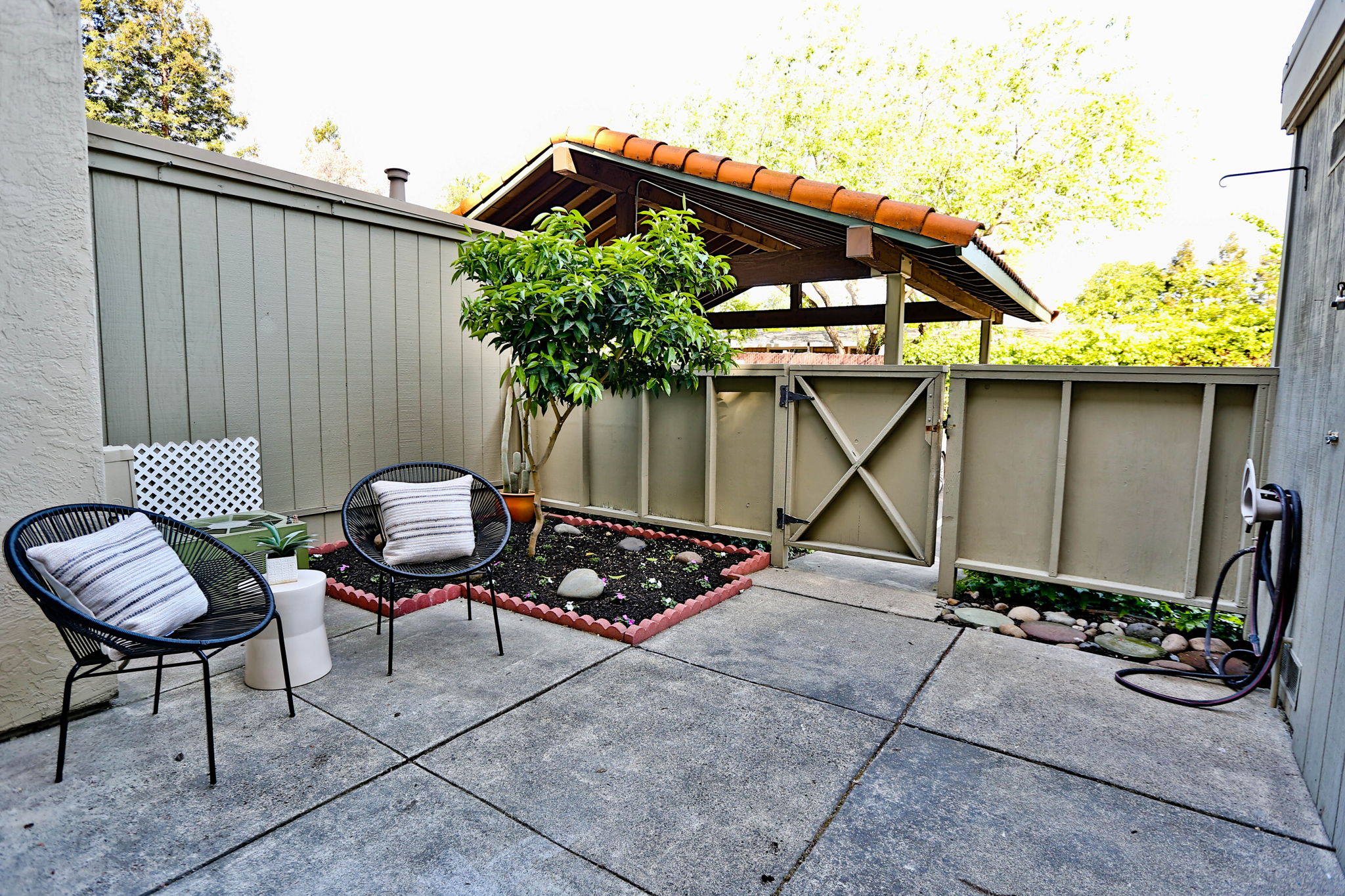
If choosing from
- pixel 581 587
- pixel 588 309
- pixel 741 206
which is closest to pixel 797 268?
pixel 741 206

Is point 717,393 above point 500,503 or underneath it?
above

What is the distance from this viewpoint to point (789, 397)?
4.27 metres

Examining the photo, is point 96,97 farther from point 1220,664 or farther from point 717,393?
point 1220,664

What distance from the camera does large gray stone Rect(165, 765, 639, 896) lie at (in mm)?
1580

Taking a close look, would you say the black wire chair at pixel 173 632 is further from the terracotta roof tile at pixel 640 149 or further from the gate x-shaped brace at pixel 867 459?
the terracotta roof tile at pixel 640 149

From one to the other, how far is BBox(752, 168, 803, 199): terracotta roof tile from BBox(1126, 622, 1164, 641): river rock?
3453mm

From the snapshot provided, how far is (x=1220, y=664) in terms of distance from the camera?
2.90m

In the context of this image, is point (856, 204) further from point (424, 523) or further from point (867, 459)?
point (424, 523)

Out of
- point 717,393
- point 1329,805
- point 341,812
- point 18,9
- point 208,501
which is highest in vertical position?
point 18,9

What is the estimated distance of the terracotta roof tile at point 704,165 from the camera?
5.11 metres

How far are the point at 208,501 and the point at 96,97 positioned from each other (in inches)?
732

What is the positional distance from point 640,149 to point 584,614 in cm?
388

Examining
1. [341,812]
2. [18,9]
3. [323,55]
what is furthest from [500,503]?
[323,55]

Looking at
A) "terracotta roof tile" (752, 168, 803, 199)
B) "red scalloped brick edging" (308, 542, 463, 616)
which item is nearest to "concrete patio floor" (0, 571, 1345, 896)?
"red scalloped brick edging" (308, 542, 463, 616)
